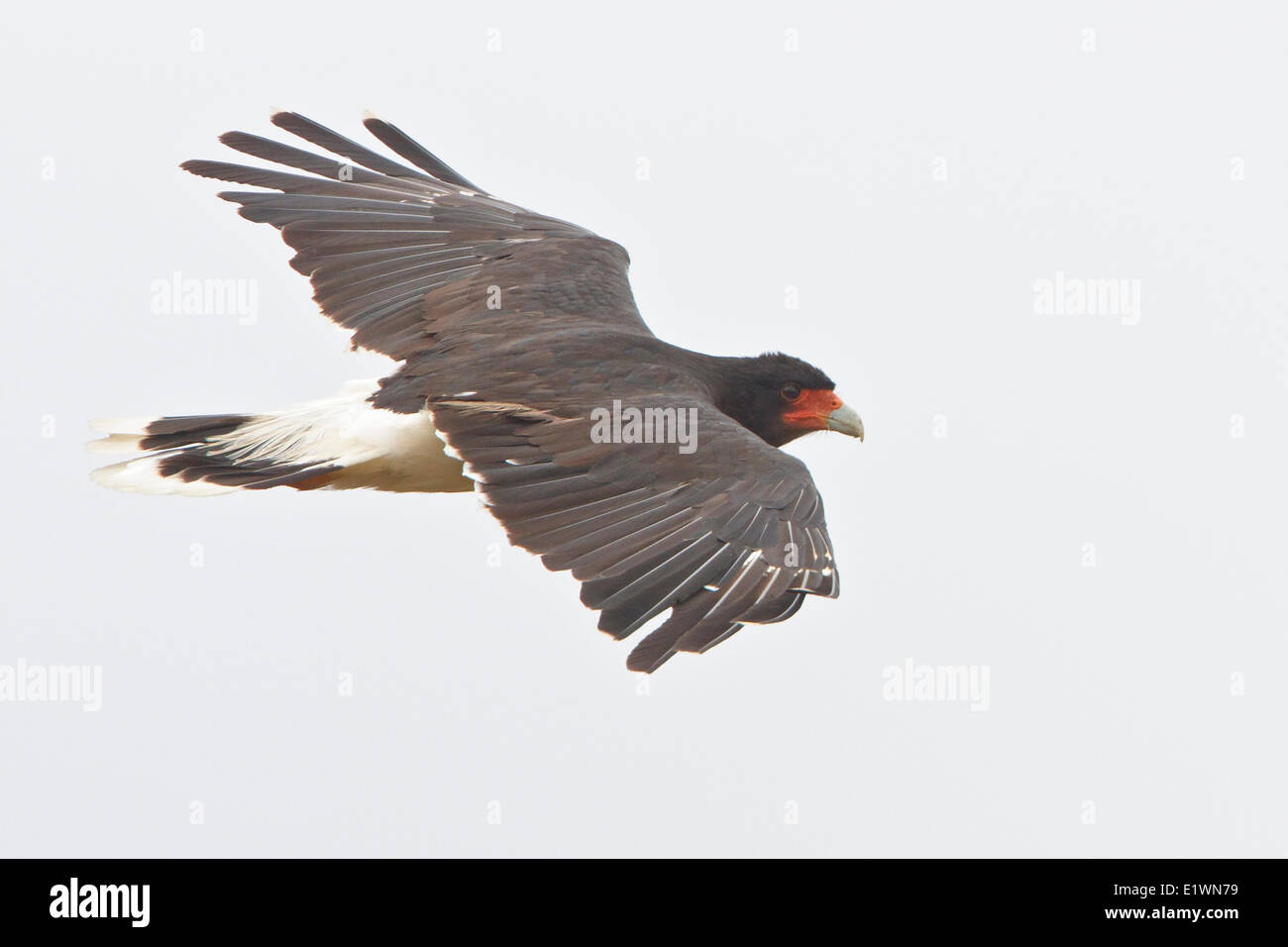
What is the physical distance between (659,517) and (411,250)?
3.55 m

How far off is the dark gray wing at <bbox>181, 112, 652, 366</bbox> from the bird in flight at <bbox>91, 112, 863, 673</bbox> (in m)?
0.01

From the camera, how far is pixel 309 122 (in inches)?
417

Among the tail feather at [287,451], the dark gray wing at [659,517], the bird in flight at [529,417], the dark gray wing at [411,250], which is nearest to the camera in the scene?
the dark gray wing at [659,517]

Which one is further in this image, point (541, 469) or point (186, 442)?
point (186, 442)

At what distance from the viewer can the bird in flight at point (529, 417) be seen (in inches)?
263

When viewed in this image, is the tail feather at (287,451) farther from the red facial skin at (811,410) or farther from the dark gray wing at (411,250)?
the red facial skin at (811,410)

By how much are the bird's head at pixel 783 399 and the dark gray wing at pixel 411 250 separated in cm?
69

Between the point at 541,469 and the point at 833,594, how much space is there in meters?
1.43

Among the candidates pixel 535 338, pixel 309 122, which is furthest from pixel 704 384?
pixel 309 122

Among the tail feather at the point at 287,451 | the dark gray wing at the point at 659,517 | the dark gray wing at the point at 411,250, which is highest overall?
the dark gray wing at the point at 411,250

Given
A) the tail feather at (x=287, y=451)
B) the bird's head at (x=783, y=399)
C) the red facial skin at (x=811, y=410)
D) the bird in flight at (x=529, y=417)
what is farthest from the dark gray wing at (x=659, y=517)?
the red facial skin at (x=811, y=410)

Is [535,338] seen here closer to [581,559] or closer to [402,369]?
[402,369]

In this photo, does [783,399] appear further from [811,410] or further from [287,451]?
[287,451]

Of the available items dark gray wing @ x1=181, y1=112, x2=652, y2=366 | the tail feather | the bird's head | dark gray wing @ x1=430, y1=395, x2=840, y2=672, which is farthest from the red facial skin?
the tail feather
